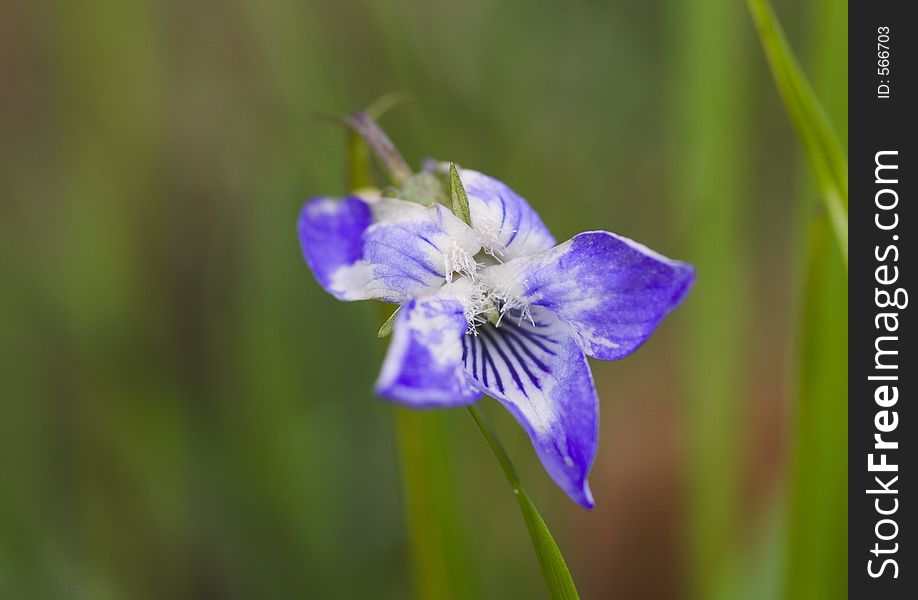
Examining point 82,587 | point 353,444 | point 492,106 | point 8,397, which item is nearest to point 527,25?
point 492,106

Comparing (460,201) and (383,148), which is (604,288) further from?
(383,148)

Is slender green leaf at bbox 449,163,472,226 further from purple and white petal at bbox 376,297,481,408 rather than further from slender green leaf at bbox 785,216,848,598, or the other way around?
Answer: slender green leaf at bbox 785,216,848,598

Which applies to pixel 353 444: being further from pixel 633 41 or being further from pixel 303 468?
pixel 633 41

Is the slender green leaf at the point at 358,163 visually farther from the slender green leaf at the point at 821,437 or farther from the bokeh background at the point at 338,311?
the slender green leaf at the point at 821,437

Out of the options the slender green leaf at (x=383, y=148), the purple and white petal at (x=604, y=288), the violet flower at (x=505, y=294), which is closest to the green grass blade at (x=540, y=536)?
the violet flower at (x=505, y=294)
